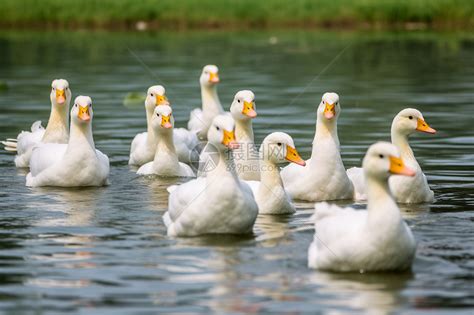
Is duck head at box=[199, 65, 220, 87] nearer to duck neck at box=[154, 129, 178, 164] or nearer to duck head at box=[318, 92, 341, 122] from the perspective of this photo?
duck neck at box=[154, 129, 178, 164]

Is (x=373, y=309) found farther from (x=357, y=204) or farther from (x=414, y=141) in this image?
(x=414, y=141)

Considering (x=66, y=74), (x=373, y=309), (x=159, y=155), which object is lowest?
(x=373, y=309)

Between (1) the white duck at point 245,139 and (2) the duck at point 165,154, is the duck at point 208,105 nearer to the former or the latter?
(2) the duck at point 165,154

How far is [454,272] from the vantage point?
37.1 feet

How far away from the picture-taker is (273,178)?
14234 mm

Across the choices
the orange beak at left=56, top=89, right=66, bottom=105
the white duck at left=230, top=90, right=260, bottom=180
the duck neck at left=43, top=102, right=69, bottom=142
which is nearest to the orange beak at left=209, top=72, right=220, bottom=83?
the duck neck at left=43, top=102, right=69, bottom=142

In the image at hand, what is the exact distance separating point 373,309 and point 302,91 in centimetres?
2128

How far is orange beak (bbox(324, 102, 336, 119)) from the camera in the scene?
618 inches

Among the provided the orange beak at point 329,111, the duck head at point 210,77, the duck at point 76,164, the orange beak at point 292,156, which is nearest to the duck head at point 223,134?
the orange beak at point 292,156

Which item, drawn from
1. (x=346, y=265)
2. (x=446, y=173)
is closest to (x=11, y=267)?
(x=346, y=265)

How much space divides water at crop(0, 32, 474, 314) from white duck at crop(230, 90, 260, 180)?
1.11 metres

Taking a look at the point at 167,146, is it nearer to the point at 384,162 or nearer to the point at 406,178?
the point at 406,178

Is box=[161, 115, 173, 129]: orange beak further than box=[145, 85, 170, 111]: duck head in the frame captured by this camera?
No

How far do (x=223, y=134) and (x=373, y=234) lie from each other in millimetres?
2588
